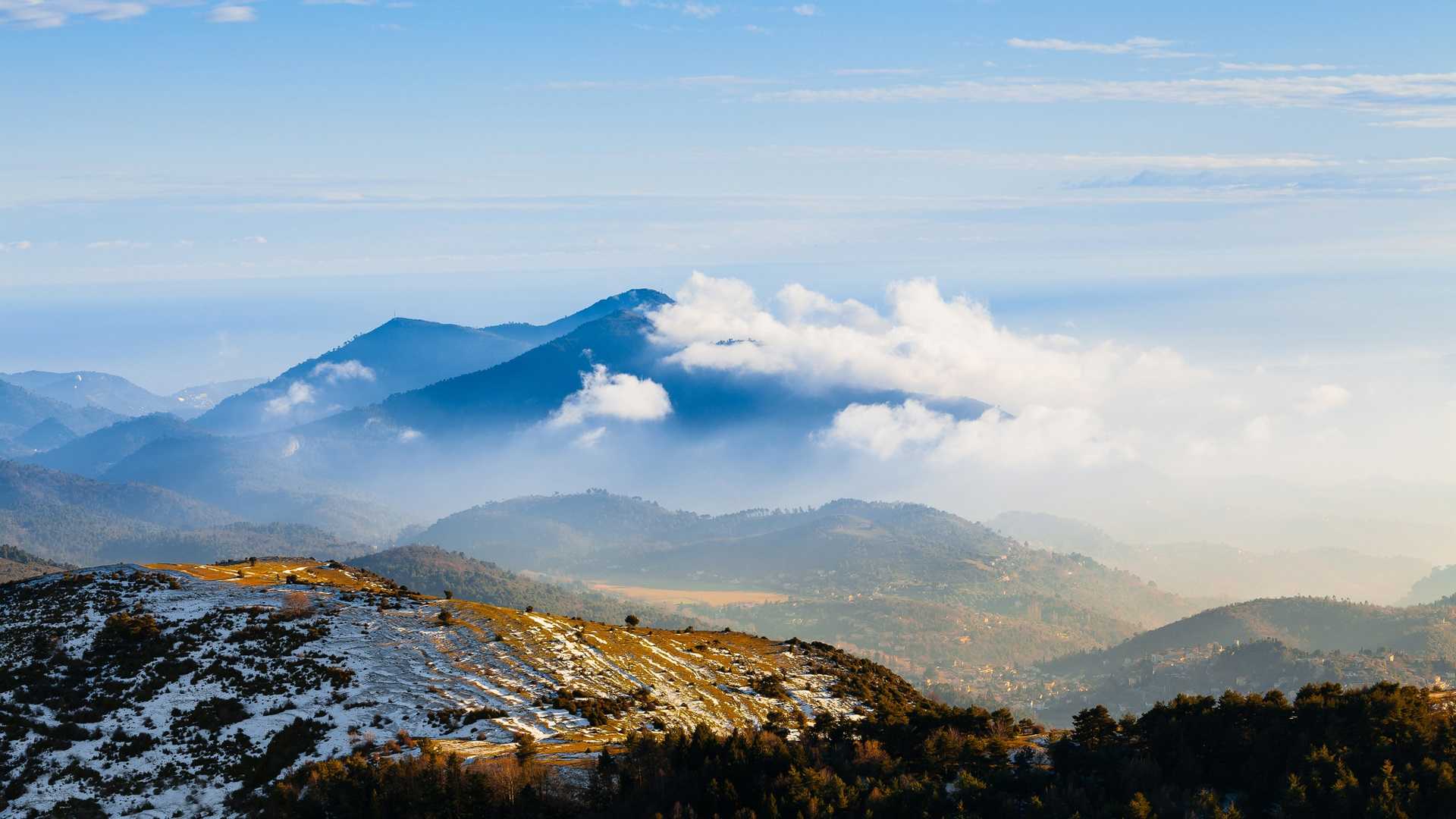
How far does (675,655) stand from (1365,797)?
50.5 m

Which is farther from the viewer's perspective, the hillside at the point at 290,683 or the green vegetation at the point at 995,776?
the hillside at the point at 290,683

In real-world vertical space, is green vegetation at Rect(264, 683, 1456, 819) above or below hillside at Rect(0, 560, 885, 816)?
below

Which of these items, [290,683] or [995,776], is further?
[290,683]

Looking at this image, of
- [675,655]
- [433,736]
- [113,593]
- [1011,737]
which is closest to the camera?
[433,736]

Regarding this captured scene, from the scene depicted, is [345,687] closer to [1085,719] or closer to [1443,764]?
[1085,719]

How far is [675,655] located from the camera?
279 ft

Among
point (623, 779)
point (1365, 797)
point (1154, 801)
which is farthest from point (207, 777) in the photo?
point (1365, 797)

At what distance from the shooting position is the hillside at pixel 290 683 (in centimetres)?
5700

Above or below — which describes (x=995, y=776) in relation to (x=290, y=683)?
below

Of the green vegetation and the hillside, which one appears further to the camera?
the hillside

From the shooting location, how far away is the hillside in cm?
5700

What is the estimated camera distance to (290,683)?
6625cm

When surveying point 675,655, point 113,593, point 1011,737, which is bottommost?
point 1011,737

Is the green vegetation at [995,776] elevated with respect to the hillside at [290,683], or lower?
lower
